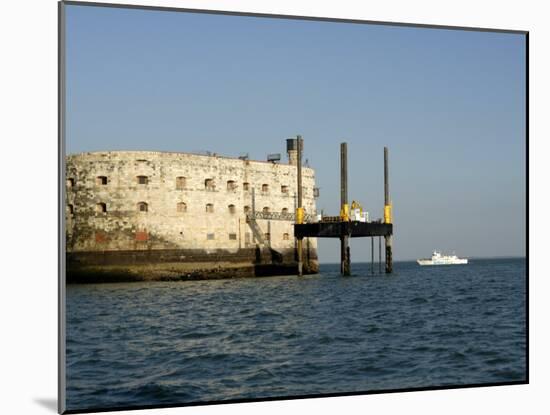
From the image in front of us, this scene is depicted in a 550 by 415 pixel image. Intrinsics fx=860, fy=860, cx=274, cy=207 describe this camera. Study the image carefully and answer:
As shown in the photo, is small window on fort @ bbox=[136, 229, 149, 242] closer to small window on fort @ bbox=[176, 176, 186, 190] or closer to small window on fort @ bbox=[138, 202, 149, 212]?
small window on fort @ bbox=[138, 202, 149, 212]

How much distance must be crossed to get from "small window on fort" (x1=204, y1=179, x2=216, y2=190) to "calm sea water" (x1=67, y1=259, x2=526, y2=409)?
918 centimetres

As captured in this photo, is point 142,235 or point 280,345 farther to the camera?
point 142,235

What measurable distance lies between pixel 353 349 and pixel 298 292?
1129cm

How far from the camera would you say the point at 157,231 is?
2930 centimetres

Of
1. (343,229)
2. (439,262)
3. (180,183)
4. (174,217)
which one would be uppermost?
(180,183)

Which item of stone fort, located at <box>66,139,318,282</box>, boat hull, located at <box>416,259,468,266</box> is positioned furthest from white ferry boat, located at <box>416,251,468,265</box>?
stone fort, located at <box>66,139,318,282</box>

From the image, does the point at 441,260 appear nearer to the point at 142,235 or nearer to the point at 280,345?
the point at 142,235

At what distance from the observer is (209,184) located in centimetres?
3116

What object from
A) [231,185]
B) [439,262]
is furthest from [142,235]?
[439,262]

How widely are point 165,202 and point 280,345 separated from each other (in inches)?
660

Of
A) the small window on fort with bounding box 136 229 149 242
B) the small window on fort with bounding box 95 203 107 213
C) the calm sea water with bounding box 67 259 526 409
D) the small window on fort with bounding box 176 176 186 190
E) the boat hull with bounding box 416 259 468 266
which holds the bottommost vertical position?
the boat hull with bounding box 416 259 468 266

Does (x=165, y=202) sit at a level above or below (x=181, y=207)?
above

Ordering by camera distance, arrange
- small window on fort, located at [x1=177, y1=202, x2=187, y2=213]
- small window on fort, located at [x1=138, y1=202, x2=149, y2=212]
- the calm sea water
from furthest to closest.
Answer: small window on fort, located at [x1=177, y1=202, x2=187, y2=213]
small window on fort, located at [x1=138, y1=202, x2=149, y2=212]
the calm sea water

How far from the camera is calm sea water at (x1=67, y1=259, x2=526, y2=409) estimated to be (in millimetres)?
10609
